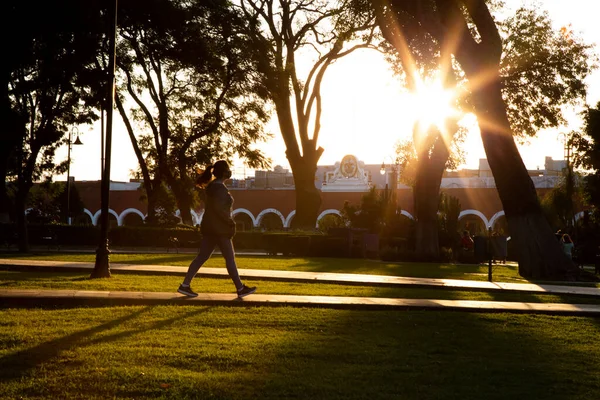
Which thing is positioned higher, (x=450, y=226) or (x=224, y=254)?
(x=450, y=226)

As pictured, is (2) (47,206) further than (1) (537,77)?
Yes

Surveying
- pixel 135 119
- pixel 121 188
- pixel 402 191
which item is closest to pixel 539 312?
pixel 135 119

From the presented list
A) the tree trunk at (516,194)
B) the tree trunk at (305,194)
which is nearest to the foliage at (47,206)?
the tree trunk at (305,194)

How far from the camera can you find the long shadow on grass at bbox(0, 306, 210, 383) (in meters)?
5.20

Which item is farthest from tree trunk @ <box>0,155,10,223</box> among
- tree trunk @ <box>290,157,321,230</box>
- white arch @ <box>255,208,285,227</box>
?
white arch @ <box>255,208,285,227</box>

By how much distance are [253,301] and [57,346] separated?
311cm

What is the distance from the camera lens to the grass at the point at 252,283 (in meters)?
10.5

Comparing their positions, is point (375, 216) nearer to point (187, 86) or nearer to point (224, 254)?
point (187, 86)

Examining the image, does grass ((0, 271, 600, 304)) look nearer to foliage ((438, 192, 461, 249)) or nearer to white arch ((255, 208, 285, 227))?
foliage ((438, 192, 461, 249))

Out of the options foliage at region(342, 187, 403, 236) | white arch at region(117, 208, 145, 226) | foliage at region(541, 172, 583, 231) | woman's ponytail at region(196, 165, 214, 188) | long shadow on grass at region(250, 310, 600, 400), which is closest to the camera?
long shadow on grass at region(250, 310, 600, 400)

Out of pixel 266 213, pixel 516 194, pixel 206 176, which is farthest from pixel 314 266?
pixel 266 213

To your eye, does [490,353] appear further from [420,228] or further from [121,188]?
[121,188]

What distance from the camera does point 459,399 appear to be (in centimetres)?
480

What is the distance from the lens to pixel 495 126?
17.5 metres
